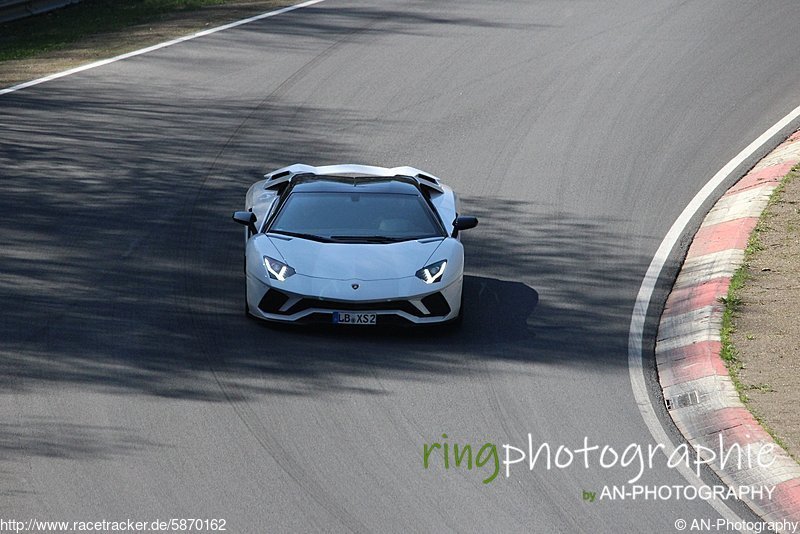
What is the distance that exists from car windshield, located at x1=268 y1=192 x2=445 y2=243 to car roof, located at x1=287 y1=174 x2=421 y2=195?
0.27 feet

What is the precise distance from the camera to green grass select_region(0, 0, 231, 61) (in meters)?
22.1

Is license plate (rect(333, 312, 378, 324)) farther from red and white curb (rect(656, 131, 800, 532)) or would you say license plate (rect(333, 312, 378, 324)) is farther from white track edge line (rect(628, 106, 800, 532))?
red and white curb (rect(656, 131, 800, 532))

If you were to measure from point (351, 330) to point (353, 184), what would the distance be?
1979 millimetres

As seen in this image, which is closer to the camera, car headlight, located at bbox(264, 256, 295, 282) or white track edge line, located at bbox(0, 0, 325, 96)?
car headlight, located at bbox(264, 256, 295, 282)

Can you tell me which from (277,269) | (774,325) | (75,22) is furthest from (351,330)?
(75,22)

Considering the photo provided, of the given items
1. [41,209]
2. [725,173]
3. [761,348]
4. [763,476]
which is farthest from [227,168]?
[763,476]

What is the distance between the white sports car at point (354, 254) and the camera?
36.3 feet

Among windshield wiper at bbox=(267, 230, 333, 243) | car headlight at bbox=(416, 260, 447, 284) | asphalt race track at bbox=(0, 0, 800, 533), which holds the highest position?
windshield wiper at bbox=(267, 230, 333, 243)

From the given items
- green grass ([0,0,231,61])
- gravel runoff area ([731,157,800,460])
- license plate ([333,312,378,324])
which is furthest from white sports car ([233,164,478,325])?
green grass ([0,0,231,61])

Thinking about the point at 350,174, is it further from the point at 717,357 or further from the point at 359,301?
the point at 717,357

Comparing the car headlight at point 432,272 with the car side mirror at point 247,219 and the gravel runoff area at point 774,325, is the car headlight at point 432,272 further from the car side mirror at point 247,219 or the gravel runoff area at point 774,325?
the gravel runoff area at point 774,325

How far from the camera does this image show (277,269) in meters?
11.3

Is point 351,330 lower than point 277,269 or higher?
lower

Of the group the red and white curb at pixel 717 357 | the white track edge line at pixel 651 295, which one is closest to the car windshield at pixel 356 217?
the white track edge line at pixel 651 295
